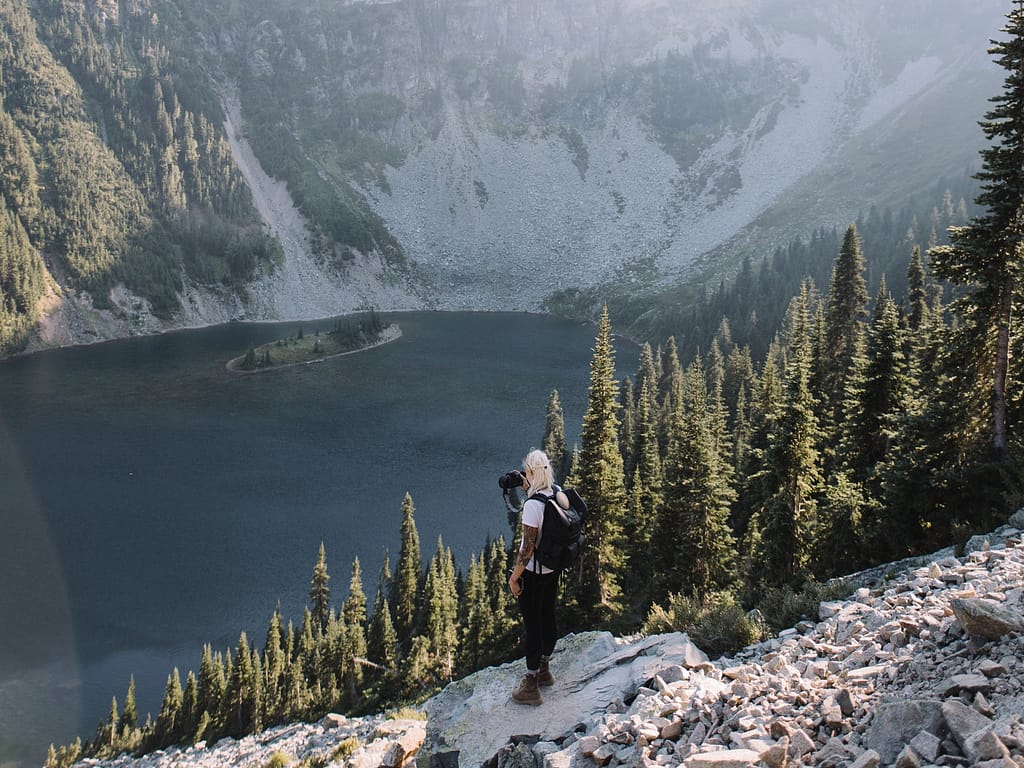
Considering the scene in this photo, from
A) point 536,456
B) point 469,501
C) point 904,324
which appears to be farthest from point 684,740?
point 469,501

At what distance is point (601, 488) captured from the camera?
1230 inches

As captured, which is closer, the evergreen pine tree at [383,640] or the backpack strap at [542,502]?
the backpack strap at [542,502]

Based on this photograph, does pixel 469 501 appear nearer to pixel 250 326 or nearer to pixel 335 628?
pixel 335 628

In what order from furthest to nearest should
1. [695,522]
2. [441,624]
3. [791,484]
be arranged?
1. [441,624]
2. [695,522]
3. [791,484]

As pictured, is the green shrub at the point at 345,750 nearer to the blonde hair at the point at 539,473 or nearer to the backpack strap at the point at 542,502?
the backpack strap at the point at 542,502

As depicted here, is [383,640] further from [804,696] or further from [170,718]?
[804,696]

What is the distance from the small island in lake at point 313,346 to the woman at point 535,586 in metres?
131

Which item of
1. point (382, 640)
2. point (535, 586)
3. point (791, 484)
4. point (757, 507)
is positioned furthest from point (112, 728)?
point (535, 586)

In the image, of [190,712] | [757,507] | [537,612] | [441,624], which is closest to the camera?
[537,612]

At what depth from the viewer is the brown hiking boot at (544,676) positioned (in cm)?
1053

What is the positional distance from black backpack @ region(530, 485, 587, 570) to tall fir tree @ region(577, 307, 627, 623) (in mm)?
21429

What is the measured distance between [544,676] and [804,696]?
4.42 metres

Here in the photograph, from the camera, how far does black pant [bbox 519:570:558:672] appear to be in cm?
977

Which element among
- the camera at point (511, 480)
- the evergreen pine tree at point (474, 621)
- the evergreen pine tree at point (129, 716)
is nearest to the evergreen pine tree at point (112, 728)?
the evergreen pine tree at point (129, 716)
